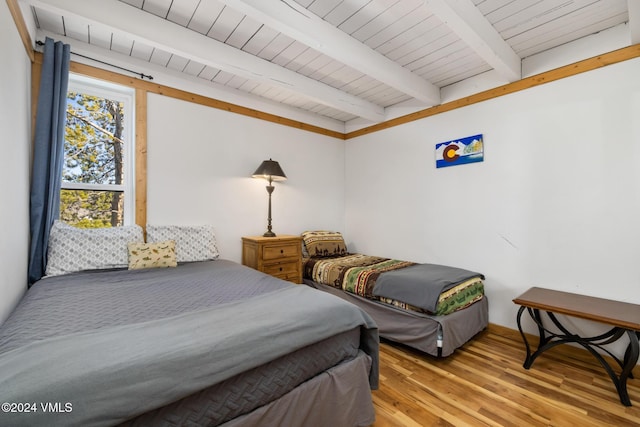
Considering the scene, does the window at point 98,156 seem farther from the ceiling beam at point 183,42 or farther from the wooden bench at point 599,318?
the wooden bench at point 599,318

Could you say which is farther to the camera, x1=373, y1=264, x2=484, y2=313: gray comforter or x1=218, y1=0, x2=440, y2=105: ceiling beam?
x1=373, y1=264, x2=484, y2=313: gray comforter

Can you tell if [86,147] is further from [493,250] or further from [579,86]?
[579,86]

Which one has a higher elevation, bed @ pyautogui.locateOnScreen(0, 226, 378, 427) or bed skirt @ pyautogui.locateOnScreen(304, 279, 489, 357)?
bed @ pyautogui.locateOnScreen(0, 226, 378, 427)

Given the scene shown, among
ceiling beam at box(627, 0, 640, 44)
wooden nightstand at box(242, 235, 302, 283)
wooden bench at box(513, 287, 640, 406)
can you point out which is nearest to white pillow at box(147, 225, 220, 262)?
wooden nightstand at box(242, 235, 302, 283)

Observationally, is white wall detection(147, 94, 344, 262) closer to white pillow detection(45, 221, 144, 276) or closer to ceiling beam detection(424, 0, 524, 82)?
white pillow detection(45, 221, 144, 276)

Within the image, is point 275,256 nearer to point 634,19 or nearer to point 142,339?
point 142,339

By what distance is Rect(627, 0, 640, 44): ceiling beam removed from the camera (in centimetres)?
161

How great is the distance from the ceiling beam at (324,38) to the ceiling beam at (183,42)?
0.67 m

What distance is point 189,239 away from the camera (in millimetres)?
2641

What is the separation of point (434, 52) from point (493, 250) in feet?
6.28

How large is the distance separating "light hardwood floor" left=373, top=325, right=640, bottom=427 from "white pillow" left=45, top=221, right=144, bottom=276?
7.06 ft

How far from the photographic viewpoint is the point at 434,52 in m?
2.45

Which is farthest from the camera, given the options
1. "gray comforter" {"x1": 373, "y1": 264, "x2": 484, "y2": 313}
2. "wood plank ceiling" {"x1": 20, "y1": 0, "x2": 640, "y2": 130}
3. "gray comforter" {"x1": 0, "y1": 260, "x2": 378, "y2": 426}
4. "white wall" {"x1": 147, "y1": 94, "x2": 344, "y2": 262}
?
"white wall" {"x1": 147, "y1": 94, "x2": 344, "y2": 262}

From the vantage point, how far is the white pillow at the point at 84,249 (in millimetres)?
1991
